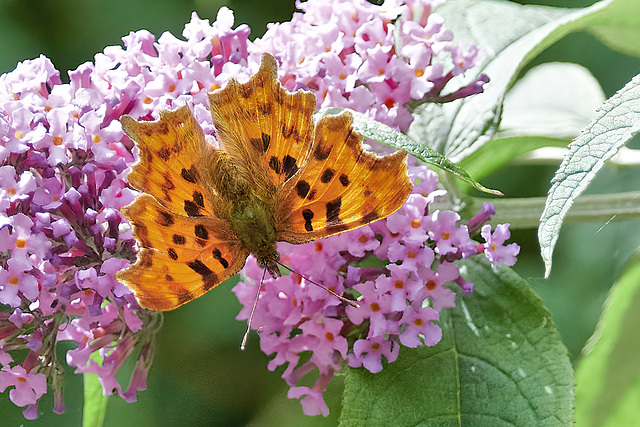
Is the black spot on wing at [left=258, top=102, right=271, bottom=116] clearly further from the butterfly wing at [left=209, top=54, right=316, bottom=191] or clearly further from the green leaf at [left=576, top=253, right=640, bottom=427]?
the green leaf at [left=576, top=253, right=640, bottom=427]

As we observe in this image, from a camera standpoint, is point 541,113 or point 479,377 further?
point 541,113

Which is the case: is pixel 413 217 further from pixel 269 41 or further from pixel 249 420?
pixel 249 420

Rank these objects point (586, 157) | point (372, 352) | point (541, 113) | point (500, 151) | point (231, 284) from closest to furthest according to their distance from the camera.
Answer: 1. point (586, 157)
2. point (372, 352)
3. point (500, 151)
4. point (541, 113)
5. point (231, 284)

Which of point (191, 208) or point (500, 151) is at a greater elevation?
point (191, 208)

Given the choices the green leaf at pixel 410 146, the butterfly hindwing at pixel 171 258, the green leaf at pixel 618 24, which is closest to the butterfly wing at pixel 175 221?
the butterfly hindwing at pixel 171 258

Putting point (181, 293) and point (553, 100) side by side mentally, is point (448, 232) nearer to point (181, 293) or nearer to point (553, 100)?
point (181, 293)

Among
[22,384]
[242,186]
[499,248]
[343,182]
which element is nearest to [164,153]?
[242,186]

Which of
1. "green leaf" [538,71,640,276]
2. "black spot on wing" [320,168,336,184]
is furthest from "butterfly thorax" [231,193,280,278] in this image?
"green leaf" [538,71,640,276]
